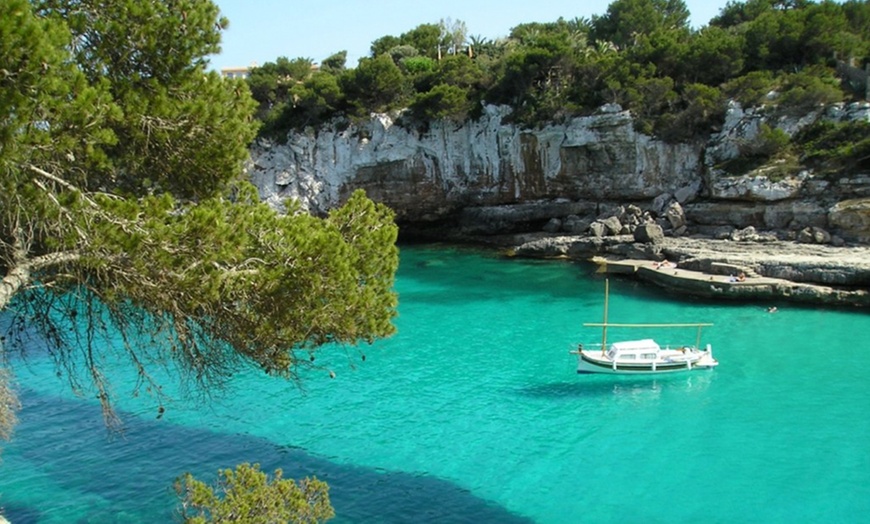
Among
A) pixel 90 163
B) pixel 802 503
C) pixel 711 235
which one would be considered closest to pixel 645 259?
pixel 711 235

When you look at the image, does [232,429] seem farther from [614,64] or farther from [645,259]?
[614,64]

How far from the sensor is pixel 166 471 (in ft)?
51.5

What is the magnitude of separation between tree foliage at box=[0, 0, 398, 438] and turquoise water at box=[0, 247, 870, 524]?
5.75 metres

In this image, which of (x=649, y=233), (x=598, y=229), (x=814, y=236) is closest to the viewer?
(x=814, y=236)

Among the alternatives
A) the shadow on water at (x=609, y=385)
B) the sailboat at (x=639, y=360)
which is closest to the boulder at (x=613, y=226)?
the sailboat at (x=639, y=360)

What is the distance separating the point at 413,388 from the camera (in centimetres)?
2067

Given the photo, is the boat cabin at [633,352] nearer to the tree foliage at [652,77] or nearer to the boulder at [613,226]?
the boulder at [613,226]

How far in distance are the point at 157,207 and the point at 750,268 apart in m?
27.5

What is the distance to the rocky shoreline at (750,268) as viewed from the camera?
91.8 ft

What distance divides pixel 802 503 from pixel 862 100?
28.1 metres

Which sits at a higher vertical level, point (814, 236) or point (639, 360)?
point (814, 236)

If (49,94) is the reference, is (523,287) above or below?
below

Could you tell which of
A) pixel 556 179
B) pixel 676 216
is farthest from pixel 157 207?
pixel 556 179

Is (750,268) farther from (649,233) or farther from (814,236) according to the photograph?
(649,233)
